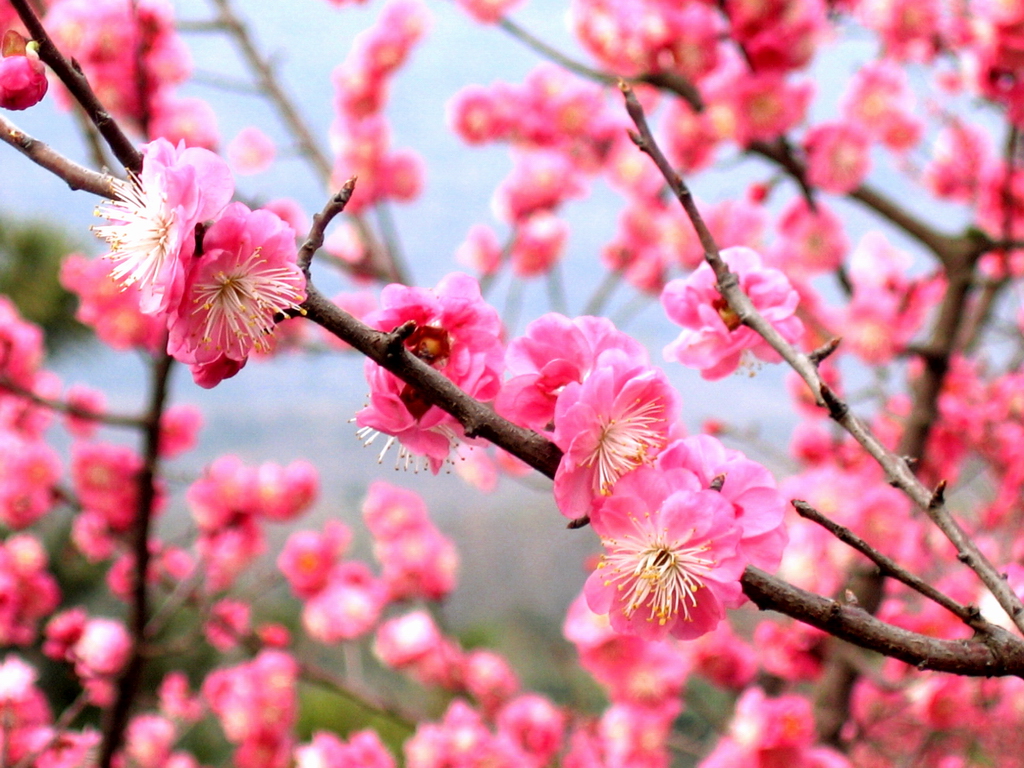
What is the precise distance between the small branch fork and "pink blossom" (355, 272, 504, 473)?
176 millimetres

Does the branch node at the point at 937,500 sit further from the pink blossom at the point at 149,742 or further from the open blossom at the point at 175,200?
the pink blossom at the point at 149,742

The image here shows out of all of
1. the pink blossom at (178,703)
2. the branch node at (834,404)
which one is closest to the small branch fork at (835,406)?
the branch node at (834,404)

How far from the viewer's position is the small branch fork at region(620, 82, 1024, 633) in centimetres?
51

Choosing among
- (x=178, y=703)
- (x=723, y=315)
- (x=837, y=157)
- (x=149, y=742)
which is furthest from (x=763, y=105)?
(x=149, y=742)

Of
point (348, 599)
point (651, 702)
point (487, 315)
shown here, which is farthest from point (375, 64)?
point (487, 315)

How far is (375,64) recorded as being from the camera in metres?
2.91

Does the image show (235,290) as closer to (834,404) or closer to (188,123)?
(834,404)

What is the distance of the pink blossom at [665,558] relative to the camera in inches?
18.1

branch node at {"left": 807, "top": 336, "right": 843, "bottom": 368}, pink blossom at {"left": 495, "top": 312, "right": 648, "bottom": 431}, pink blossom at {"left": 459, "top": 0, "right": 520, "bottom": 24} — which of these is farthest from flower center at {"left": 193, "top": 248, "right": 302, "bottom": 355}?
pink blossom at {"left": 459, "top": 0, "right": 520, "bottom": 24}

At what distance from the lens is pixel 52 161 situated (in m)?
0.46

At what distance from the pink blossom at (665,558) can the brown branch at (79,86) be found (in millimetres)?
341

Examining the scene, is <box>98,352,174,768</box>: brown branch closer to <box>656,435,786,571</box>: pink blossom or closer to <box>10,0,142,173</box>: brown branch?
<box>10,0,142,173</box>: brown branch

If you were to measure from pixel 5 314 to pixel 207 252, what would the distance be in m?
1.69

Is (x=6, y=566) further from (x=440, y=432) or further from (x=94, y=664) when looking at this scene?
(x=440, y=432)
